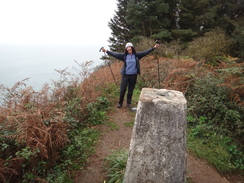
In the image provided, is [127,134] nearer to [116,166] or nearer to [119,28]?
[116,166]

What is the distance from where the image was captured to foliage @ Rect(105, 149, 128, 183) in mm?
2332

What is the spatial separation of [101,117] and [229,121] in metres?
3.17

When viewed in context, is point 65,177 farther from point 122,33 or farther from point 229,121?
point 122,33

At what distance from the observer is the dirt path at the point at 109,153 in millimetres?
2592

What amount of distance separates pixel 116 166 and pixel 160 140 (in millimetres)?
1353

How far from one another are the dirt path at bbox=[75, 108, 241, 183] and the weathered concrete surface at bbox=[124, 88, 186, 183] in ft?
3.97

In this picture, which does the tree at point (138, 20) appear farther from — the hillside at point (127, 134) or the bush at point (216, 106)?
the bush at point (216, 106)

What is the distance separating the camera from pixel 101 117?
13.9ft

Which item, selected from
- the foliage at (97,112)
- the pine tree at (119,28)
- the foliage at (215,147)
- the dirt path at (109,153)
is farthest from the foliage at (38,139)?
the pine tree at (119,28)

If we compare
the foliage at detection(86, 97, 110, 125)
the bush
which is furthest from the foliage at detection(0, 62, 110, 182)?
the bush

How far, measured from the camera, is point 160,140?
1.54 m

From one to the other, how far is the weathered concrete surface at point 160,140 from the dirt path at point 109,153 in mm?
1210

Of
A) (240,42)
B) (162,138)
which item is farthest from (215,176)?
(240,42)

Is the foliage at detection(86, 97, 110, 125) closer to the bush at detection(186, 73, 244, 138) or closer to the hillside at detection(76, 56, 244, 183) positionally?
the hillside at detection(76, 56, 244, 183)
